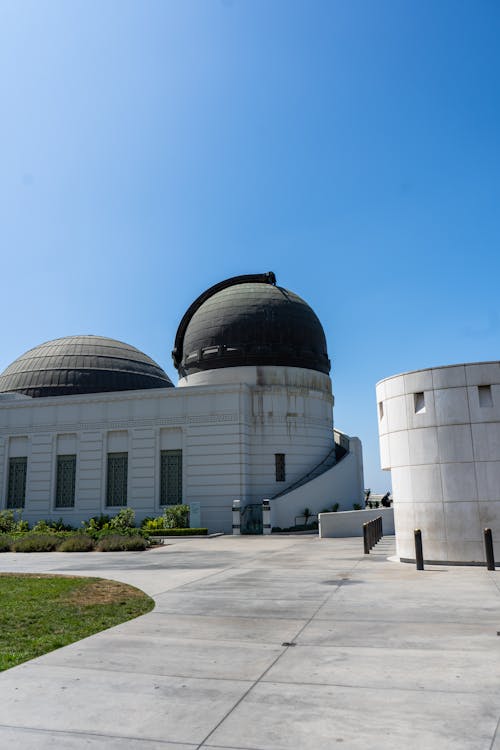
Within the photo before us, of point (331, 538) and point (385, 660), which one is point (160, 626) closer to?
point (385, 660)

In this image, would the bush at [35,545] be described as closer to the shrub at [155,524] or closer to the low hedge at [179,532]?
the low hedge at [179,532]

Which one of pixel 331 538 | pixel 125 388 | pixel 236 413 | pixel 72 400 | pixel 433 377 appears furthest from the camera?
pixel 125 388

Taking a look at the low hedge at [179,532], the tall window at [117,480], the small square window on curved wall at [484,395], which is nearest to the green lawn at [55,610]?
the small square window on curved wall at [484,395]

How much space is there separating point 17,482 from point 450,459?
29.2m

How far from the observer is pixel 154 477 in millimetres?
32656

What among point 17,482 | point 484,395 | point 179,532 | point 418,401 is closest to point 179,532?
point 179,532

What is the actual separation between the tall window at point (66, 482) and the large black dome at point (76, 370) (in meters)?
8.11

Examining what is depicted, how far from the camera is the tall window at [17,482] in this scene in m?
35.0

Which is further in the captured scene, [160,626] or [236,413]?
[236,413]

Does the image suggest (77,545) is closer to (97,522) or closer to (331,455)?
(97,522)

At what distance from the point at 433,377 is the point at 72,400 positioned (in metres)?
25.8

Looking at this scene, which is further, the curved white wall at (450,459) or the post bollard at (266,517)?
the post bollard at (266,517)

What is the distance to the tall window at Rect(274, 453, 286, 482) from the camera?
112ft

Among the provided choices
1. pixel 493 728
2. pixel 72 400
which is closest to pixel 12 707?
pixel 493 728
